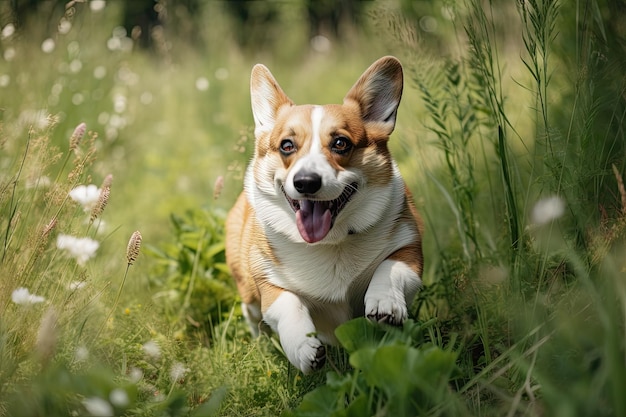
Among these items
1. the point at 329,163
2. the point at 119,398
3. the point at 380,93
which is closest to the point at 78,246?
the point at 119,398

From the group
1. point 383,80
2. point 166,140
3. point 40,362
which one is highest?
point 383,80

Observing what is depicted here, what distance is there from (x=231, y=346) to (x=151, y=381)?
1.76 feet

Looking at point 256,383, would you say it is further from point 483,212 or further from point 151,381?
point 483,212

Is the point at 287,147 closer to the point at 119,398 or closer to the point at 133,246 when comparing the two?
the point at 133,246

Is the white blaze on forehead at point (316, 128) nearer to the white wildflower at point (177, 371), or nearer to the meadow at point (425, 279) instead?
the meadow at point (425, 279)

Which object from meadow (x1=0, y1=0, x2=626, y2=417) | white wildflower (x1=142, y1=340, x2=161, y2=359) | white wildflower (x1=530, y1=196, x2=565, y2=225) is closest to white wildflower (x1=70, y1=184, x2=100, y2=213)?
meadow (x1=0, y1=0, x2=626, y2=417)

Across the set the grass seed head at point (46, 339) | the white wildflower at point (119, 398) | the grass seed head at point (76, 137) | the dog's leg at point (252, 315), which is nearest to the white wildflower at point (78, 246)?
the grass seed head at point (76, 137)

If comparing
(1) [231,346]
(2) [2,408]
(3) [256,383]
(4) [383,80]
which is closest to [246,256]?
(1) [231,346]

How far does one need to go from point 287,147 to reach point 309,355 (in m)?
0.87

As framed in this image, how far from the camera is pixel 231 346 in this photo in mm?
3355

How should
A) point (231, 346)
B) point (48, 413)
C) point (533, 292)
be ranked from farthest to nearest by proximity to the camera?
point (231, 346), point (533, 292), point (48, 413)

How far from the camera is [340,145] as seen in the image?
285cm

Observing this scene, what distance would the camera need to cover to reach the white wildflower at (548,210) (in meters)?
2.72

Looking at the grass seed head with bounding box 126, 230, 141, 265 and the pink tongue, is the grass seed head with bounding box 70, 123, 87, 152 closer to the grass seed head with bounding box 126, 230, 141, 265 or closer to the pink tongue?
the grass seed head with bounding box 126, 230, 141, 265
